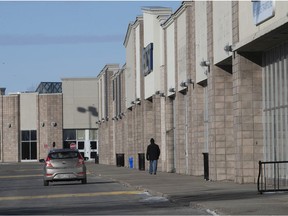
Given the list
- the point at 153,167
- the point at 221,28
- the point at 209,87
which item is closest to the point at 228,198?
the point at 221,28

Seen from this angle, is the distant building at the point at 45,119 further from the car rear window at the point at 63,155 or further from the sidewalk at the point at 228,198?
the sidewalk at the point at 228,198

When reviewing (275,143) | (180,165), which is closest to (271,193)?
(275,143)

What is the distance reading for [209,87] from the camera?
31234 mm

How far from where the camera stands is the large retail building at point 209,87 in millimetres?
25547

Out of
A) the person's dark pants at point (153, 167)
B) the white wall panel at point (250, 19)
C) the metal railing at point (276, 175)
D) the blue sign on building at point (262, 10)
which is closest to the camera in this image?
the white wall panel at point (250, 19)

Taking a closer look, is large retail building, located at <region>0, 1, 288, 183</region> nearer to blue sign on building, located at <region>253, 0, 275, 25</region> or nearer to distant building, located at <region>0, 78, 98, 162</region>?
blue sign on building, located at <region>253, 0, 275, 25</region>

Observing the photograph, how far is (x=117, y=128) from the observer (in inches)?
2822

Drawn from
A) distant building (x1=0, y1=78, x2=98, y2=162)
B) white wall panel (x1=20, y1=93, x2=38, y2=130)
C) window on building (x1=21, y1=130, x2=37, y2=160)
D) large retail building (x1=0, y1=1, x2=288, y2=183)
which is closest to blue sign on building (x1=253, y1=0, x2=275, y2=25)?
large retail building (x1=0, y1=1, x2=288, y2=183)

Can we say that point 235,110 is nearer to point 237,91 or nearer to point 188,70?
point 237,91

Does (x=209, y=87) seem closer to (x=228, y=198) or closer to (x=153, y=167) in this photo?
(x=153, y=167)

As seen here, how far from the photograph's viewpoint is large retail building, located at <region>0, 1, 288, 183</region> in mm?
25547

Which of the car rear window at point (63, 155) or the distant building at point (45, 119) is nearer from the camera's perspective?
the car rear window at point (63, 155)

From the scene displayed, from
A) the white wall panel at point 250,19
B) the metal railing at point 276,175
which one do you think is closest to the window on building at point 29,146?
the metal railing at point 276,175

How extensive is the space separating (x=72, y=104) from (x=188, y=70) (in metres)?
58.6
